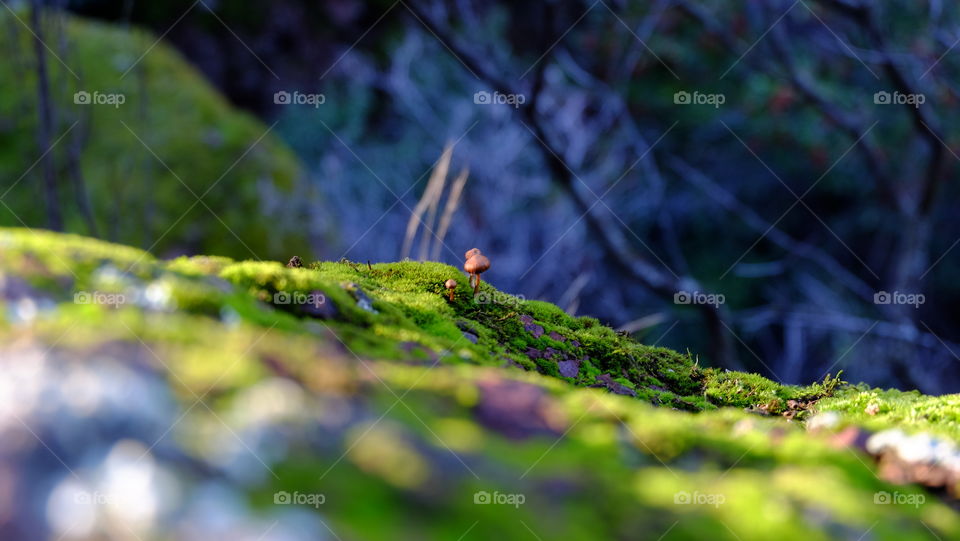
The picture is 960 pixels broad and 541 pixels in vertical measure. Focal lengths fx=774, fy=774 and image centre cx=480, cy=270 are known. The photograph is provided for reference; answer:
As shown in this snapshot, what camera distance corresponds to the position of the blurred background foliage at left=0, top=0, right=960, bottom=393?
9.10m

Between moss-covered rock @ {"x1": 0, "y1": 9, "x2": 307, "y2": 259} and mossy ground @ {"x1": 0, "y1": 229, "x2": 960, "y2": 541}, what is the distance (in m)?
5.32

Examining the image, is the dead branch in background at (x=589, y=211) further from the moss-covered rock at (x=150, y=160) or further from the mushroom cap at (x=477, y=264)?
the mushroom cap at (x=477, y=264)

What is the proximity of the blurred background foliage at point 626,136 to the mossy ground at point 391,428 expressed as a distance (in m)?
6.02

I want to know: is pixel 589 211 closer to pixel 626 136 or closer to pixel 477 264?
pixel 626 136

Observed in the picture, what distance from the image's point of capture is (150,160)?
7.39 metres

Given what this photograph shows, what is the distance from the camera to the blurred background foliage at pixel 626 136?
29.9ft

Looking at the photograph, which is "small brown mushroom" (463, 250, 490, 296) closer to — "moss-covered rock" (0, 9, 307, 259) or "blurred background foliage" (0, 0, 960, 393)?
"moss-covered rock" (0, 9, 307, 259)

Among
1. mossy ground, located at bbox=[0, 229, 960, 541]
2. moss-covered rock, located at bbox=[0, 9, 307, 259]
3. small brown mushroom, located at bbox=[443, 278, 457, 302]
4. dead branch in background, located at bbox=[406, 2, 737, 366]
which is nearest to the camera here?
mossy ground, located at bbox=[0, 229, 960, 541]

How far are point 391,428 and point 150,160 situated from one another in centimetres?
650

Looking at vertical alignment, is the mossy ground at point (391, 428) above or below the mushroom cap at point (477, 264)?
below

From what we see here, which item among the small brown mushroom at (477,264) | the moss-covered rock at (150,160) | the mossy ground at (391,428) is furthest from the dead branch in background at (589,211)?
the mossy ground at (391,428)

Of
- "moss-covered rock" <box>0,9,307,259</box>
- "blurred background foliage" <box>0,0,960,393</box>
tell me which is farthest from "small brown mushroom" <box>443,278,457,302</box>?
"blurred background foliage" <box>0,0,960,393</box>

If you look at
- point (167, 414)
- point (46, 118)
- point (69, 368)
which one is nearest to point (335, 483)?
point (167, 414)

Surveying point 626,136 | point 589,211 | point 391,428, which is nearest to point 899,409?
point 391,428
